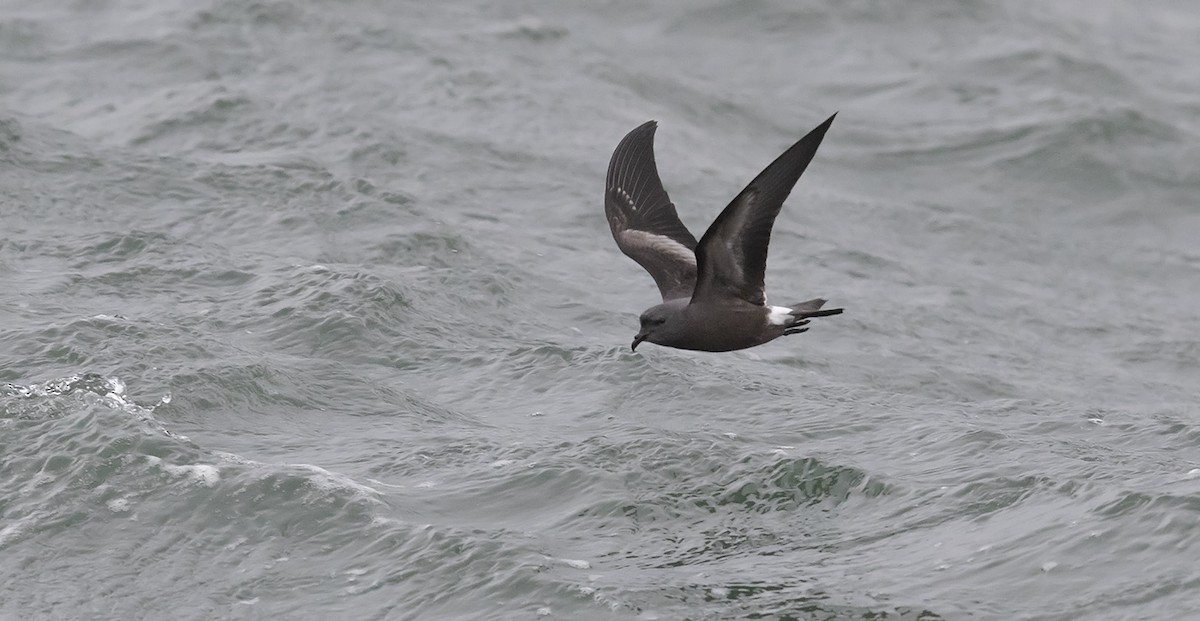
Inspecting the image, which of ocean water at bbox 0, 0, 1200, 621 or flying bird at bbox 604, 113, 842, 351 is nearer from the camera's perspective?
ocean water at bbox 0, 0, 1200, 621

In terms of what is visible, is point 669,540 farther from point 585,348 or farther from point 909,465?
point 585,348

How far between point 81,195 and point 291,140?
83.1 inches

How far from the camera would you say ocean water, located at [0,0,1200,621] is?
7.12 meters

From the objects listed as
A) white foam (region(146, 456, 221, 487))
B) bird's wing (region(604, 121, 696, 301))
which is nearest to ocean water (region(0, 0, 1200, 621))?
white foam (region(146, 456, 221, 487))

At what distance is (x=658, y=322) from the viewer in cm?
834

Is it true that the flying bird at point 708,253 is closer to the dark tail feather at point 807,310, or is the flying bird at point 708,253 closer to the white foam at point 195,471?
the dark tail feather at point 807,310

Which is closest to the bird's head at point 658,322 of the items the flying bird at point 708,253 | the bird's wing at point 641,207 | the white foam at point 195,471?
the flying bird at point 708,253

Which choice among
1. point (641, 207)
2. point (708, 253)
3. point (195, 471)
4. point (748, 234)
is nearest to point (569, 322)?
point (641, 207)

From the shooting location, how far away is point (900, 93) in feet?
58.2

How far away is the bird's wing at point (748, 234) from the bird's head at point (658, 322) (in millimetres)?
170

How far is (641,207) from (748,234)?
2059 mm

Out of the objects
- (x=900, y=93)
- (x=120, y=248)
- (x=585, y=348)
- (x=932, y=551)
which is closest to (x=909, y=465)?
(x=932, y=551)

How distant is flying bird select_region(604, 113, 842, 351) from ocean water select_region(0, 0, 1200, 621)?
651 mm

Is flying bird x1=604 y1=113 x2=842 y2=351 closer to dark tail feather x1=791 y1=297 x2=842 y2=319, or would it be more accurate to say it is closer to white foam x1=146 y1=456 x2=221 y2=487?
dark tail feather x1=791 y1=297 x2=842 y2=319
